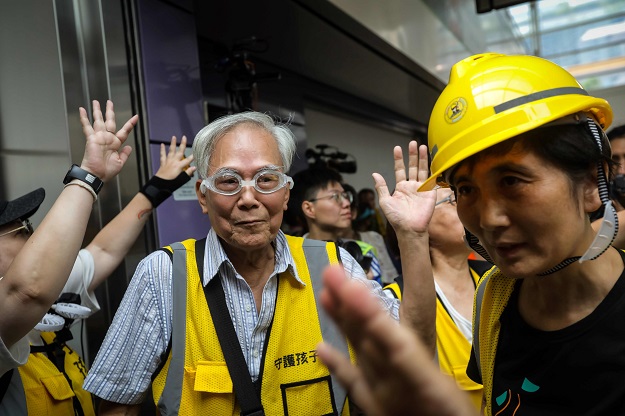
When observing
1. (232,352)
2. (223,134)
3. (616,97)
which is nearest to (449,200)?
(223,134)

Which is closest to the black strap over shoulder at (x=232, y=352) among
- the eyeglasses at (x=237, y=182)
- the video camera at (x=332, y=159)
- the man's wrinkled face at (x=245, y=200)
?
the man's wrinkled face at (x=245, y=200)

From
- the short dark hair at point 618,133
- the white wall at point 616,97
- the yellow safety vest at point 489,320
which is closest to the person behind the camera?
the yellow safety vest at point 489,320

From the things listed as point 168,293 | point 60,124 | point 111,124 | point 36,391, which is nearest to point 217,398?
point 168,293

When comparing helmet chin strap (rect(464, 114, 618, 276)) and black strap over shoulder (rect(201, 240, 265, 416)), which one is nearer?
helmet chin strap (rect(464, 114, 618, 276))

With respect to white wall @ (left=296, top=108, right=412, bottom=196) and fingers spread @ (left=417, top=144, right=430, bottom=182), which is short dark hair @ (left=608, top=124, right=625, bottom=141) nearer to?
fingers spread @ (left=417, top=144, right=430, bottom=182)

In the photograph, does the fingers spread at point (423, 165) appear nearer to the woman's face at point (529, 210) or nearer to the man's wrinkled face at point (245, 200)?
the man's wrinkled face at point (245, 200)

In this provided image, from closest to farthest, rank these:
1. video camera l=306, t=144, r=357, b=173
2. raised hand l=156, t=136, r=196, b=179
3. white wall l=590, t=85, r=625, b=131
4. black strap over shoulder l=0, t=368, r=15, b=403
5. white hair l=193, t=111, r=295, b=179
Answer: black strap over shoulder l=0, t=368, r=15, b=403 → white hair l=193, t=111, r=295, b=179 → raised hand l=156, t=136, r=196, b=179 → video camera l=306, t=144, r=357, b=173 → white wall l=590, t=85, r=625, b=131

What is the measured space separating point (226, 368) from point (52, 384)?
0.74 m

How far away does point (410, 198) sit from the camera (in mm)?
1525

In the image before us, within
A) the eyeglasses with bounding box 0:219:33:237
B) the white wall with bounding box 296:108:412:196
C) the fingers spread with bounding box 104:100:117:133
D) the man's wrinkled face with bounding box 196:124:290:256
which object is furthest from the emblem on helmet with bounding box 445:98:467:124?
the white wall with bounding box 296:108:412:196

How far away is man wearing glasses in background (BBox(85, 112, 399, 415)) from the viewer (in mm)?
1450

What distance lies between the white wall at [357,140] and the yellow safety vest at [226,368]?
494 centimetres

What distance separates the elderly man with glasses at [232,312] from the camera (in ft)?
4.76

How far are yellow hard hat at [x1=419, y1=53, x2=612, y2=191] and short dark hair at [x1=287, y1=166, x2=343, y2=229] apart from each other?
89.3 inches
